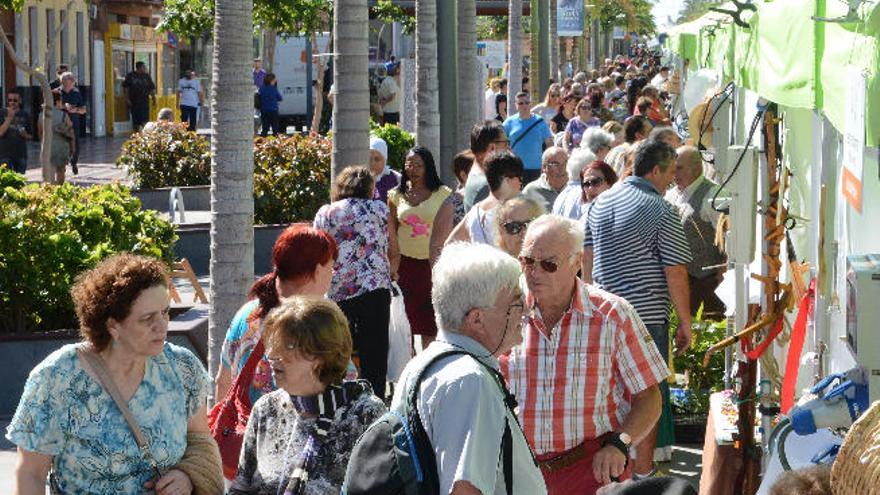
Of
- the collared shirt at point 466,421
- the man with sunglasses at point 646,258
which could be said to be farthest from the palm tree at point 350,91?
the collared shirt at point 466,421

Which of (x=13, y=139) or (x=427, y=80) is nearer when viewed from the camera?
(x=427, y=80)

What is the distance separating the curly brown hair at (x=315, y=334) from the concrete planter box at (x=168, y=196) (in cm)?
1672

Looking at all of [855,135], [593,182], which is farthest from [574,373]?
[593,182]

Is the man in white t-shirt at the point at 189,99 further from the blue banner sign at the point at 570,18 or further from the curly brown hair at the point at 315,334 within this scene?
the curly brown hair at the point at 315,334

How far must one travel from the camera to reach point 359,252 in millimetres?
9312

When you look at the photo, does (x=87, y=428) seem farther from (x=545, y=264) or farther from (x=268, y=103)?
(x=268, y=103)

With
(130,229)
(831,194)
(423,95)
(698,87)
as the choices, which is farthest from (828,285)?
(423,95)

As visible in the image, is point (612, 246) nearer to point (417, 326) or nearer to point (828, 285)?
point (828, 285)

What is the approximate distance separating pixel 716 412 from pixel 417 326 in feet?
12.0

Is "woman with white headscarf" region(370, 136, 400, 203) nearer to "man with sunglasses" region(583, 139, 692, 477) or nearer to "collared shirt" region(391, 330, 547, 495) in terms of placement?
"man with sunglasses" region(583, 139, 692, 477)

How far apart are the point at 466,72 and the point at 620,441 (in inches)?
612

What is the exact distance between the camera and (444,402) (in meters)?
4.16

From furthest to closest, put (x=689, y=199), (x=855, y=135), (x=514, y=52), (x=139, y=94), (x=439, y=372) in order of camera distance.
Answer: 1. (x=139, y=94)
2. (x=514, y=52)
3. (x=689, y=199)
4. (x=855, y=135)
5. (x=439, y=372)

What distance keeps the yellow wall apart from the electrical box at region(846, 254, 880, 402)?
129 ft
